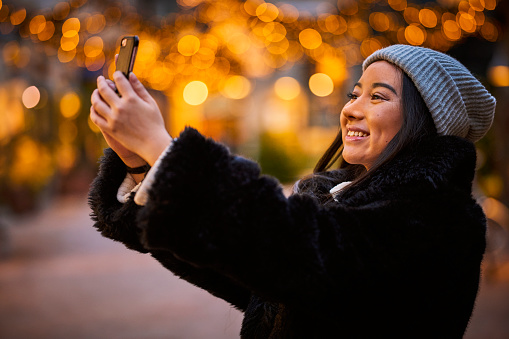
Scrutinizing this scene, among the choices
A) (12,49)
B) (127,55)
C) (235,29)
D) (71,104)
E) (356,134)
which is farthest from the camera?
(71,104)

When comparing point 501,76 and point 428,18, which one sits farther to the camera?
point 501,76

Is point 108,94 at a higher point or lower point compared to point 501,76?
Result: lower

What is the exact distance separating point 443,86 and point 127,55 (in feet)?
3.06

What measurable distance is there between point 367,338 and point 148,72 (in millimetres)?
7442

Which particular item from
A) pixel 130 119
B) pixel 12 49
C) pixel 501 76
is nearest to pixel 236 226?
Result: pixel 130 119

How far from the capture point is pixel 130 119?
1138 millimetres

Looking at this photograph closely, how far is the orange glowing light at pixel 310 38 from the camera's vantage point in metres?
6.15

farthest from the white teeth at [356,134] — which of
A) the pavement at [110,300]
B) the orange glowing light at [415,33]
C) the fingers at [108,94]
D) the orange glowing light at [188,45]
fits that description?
the orange glowing light at [188,45]

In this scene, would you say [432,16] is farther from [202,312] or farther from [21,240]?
[21,240]

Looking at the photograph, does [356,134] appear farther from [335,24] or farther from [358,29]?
[358,29]

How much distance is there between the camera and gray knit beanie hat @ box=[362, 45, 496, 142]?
1432 mm

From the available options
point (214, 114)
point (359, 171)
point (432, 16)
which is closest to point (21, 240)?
point (432, 16)

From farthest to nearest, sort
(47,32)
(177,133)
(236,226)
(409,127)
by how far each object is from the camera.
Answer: (177,133) < (47,32) < (409,127) < (236,226)

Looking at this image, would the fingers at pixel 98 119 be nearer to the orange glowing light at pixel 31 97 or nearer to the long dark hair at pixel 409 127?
the long dark hair at pixel 409 127
